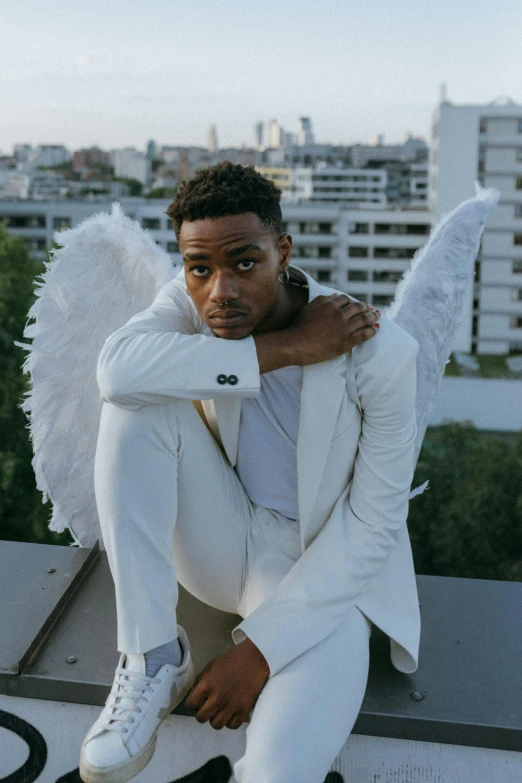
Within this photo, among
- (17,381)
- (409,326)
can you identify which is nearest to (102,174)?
(17,381)

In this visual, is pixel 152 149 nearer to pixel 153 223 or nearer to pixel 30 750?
pixel 153 223

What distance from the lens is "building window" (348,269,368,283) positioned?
39.6 metres

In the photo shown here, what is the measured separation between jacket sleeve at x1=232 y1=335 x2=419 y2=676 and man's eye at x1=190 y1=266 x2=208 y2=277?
354mm

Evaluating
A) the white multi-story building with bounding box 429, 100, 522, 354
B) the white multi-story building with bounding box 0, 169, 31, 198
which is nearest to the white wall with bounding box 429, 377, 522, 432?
the white multi-story building with bounding box 429, 100, 522, 354

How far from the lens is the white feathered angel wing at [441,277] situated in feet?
6.62

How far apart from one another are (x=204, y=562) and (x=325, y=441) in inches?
12.3

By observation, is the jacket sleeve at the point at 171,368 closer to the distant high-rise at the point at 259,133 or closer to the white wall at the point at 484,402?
the white wall at the point at 484,402

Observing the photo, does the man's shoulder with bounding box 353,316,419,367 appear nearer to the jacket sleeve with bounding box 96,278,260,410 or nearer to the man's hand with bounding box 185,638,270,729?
the jacket sleeve with bounding box 96,278,260,410

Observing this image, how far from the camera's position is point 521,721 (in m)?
1.57

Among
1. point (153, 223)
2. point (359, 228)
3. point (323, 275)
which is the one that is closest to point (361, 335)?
point (359, 228)

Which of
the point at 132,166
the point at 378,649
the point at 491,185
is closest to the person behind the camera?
the point at 378,649

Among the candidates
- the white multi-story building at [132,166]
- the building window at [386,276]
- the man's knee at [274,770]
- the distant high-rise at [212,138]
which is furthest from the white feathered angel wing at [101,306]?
the distant high-rise at [212,138]

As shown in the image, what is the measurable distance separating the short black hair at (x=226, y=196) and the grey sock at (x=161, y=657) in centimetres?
73

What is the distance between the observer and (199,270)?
5.00 ft
